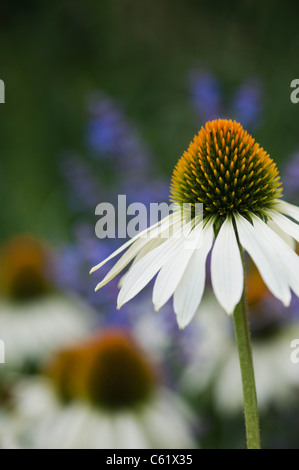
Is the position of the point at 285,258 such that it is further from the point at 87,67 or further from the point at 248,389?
the point at 87,67

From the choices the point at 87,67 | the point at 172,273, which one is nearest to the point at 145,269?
the point at 172,273

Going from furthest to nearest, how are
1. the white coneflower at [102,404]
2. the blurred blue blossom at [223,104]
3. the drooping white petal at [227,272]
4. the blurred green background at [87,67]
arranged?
the blurred green background at [87,67]
the blurred blue blossom at [223,104]
the white coneflower at [102,404]
the drooping white petal at [227,272]

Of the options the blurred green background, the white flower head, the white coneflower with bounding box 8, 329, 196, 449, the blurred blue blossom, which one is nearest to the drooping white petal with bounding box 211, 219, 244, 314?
the white flower head

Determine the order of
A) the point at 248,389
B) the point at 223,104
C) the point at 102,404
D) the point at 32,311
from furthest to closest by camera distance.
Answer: the point at 32,311 → the point at 223,104 → the point at 102,404 → the point at 248,389

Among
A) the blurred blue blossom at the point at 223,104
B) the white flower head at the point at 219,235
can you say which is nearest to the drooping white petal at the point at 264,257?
the white flower head at the point at 219,235

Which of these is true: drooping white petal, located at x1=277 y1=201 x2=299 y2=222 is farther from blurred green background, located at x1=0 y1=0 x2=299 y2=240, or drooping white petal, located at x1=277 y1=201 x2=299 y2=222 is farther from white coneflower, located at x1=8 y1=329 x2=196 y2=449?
blurred green background, located at x1=0 y1=0 x2=299 y2=240

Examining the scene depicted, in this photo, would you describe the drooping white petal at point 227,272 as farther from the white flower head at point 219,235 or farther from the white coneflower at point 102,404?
the white coneflower at point 102,404
